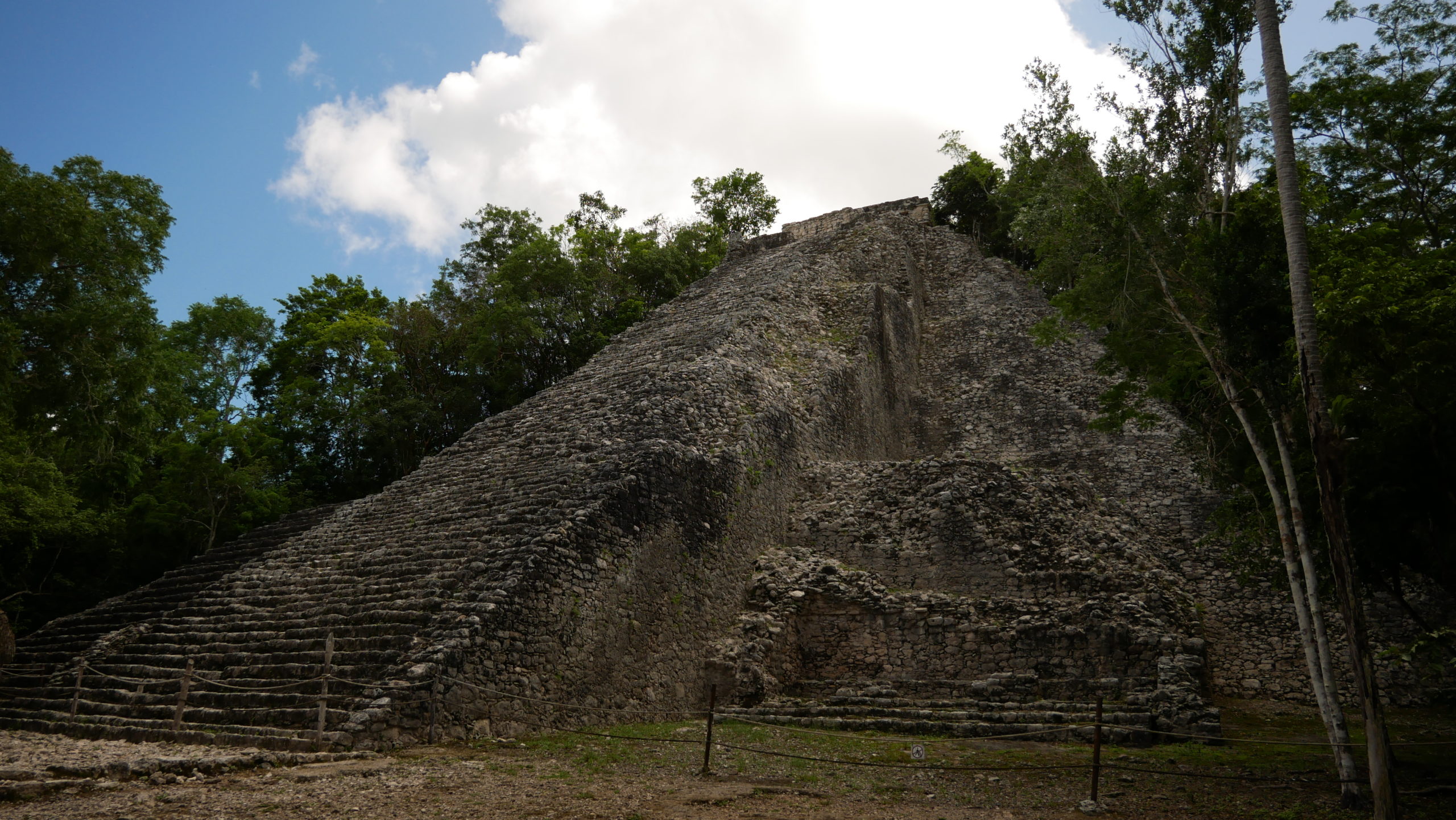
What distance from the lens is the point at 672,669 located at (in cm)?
1042

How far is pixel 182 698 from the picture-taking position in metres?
8.26

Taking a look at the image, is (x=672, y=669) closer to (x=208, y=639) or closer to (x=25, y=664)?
(x=208, y=639)

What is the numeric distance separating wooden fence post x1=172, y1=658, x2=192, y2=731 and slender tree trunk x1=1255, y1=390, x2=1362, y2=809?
9.51 metres

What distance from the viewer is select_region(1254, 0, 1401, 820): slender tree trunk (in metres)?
5.50

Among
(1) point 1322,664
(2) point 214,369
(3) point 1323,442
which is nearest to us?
(3) point 1323,442

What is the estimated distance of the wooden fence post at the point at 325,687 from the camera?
7570 millimetres

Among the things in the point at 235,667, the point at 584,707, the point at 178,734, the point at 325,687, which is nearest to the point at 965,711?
the point at 584,707

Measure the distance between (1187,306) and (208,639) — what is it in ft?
37.7

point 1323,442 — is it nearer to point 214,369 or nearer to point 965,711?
point 965,711

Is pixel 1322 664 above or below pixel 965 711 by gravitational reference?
above

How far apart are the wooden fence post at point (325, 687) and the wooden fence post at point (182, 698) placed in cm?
115

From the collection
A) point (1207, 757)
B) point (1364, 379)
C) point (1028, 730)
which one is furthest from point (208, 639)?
point (1364, 379)

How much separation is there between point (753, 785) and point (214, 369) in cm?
2244

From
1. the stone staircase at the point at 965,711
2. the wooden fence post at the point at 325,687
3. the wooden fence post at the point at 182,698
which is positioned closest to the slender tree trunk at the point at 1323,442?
the stone staircase at the point at 965,711
